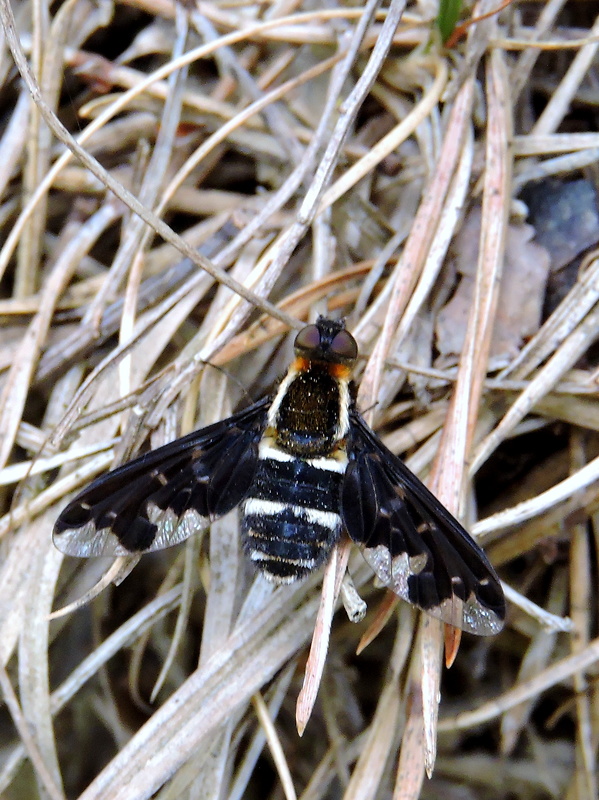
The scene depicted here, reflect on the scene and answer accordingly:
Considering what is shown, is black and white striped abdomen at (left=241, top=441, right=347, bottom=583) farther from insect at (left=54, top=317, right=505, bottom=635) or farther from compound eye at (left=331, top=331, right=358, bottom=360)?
compound eye at (left=331, top=331, right=358, bottom=360)

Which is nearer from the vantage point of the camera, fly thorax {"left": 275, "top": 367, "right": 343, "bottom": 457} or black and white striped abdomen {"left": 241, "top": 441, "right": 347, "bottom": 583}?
black and white striped abdomen {"left": 241, "top": 441, "right": 347, "bottom": 583}

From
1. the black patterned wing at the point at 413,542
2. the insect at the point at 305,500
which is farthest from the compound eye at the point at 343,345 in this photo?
the black patterned wing at the point at 413,542

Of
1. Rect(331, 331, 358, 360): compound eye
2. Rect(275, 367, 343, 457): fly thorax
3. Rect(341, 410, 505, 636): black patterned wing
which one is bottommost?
Rect(341, 410, 505, 636): black patterned wing

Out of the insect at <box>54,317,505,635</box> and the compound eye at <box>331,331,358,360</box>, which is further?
the compound eye at <box>331,331,358,360</box>

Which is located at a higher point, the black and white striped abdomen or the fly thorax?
the fly thorax

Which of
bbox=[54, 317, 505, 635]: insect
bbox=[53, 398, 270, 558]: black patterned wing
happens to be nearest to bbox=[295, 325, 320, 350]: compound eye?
bbox=[54, 317, 505, 635]: insect

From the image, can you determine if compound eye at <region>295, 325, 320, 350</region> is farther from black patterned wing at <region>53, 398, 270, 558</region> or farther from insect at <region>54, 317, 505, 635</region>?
black patterned wing at <region>53, 398, 270, 558</region>

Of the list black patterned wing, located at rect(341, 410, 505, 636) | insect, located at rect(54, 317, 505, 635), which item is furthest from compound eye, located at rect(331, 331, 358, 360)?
black patterned wing, located at rect(341, 410, 505, 636)
